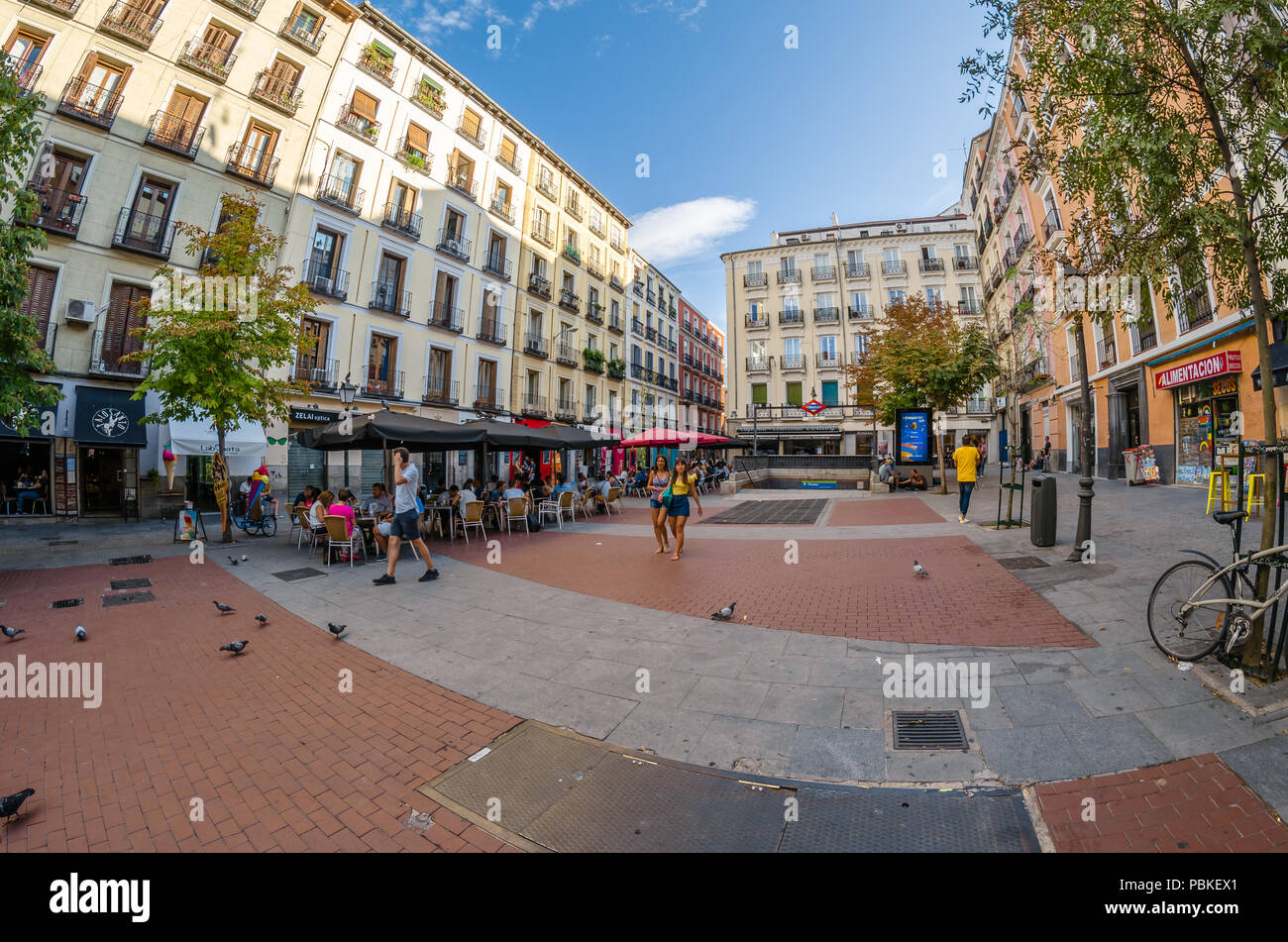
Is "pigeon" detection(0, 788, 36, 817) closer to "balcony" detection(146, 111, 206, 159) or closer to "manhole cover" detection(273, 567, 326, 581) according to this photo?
"manhole cover" detection(273, 567, 326, 581)

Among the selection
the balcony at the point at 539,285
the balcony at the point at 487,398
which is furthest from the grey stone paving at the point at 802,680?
the balcony at the point at 539,285

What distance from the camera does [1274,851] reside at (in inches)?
83.6

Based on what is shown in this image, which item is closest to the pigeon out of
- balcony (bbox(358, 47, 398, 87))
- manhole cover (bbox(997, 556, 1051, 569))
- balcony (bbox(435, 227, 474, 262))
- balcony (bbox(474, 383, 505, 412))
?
→ manhole cover (bbox(997, 556, 1051, 569))

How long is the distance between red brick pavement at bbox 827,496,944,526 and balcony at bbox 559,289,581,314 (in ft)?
64.8

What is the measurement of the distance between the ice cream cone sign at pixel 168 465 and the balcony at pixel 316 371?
422 centimetres

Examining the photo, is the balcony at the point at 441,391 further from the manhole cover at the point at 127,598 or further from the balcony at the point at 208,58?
the manhole cover at the point at 127,598

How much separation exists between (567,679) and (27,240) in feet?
40.4

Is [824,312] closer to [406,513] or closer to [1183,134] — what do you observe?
[1183,134]

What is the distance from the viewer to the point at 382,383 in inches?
813

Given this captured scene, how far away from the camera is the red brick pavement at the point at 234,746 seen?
250 cm

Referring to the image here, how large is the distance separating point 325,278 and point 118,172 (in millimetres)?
5617

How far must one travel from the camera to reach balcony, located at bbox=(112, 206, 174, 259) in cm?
1522
